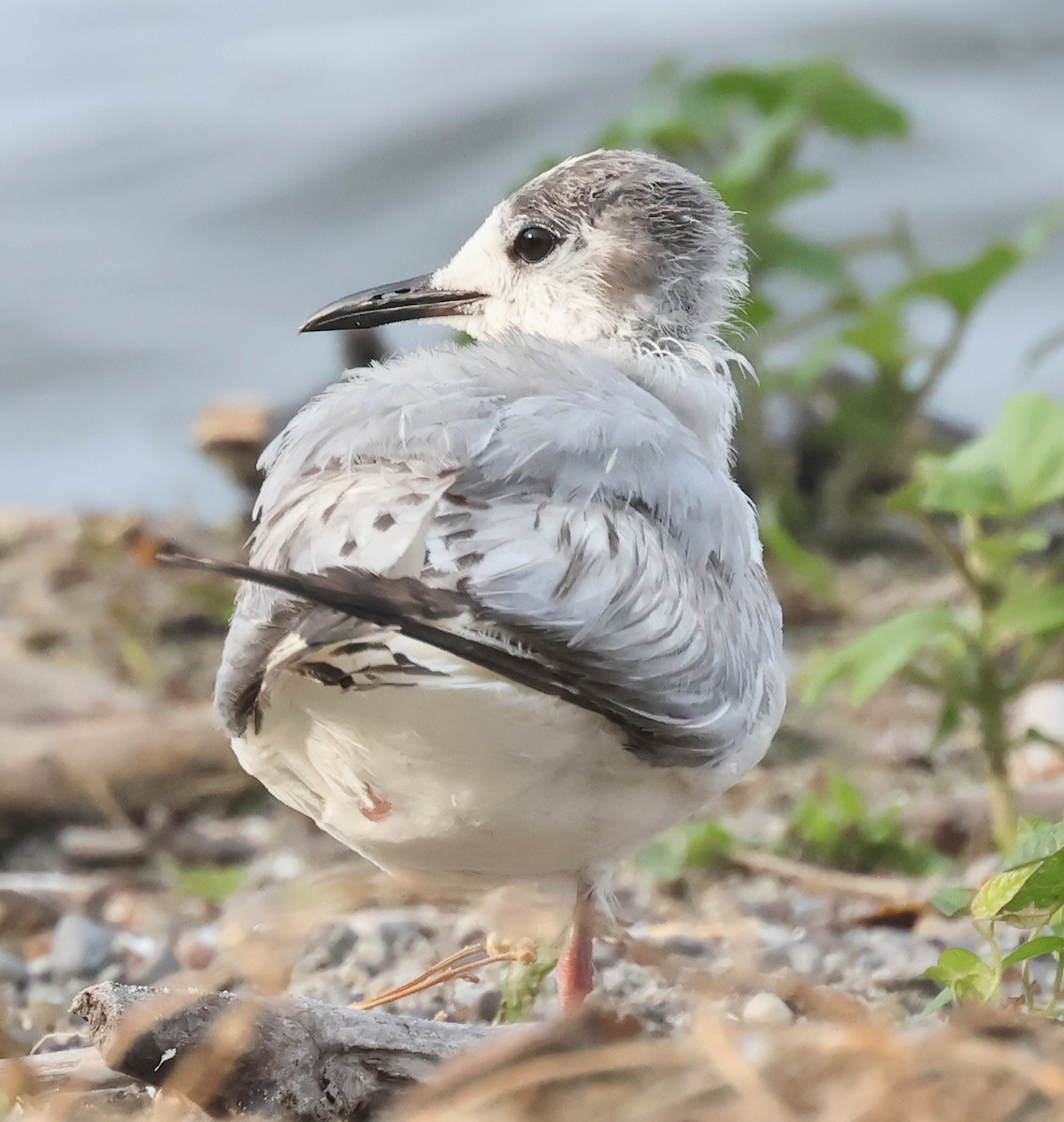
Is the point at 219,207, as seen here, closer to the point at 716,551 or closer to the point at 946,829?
the point at 946,829

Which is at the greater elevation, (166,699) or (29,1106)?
(29,1106)

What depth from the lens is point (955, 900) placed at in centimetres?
263

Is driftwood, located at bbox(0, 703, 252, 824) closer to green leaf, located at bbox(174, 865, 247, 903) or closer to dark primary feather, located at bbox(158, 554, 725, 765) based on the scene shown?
green leaf, located at bbox(174, 865, 247, 903)

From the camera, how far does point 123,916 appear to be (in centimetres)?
392

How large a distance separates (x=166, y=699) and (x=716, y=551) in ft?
9.91

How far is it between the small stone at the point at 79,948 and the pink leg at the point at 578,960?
1101mm

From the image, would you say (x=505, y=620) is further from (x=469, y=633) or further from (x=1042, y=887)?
(x=1042, y=887)

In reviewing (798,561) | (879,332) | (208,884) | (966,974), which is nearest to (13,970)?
(208,884)

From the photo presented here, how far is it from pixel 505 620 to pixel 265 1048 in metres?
0.62

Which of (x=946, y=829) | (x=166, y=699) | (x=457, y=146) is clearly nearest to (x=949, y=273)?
(x=946, y=829)

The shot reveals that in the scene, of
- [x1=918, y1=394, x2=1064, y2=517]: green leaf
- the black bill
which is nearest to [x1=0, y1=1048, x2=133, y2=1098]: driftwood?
the black bill

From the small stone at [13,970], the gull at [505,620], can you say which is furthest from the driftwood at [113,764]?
the gull at [505,620]

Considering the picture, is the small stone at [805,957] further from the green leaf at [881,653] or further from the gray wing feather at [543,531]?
the gray wing feather at [543,531]

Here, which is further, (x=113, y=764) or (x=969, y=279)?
(x=969, y=279)
